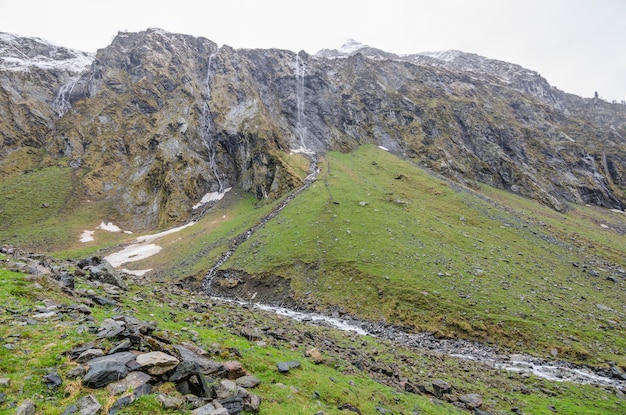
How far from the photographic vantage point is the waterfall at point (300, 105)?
402 feet

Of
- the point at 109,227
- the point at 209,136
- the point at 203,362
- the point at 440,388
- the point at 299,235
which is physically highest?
the point at 209,136

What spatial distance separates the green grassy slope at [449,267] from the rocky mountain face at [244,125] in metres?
34.4

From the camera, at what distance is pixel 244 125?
112750mm

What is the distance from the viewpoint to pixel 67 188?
328 ft

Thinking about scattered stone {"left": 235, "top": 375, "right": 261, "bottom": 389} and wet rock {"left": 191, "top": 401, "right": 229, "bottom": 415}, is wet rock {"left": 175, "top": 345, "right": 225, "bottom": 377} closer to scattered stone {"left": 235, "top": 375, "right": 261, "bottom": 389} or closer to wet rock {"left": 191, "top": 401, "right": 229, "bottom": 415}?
scattered stone {"left": 235, "top": 375, "right": 261, "bottom": 389}

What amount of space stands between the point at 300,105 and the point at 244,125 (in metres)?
35.2

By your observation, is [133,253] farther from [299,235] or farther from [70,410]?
[70,410]

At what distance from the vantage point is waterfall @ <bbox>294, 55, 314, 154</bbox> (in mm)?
122500

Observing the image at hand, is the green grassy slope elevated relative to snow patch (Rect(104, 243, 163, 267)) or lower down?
elevated

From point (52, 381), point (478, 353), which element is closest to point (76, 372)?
point (52, 381)

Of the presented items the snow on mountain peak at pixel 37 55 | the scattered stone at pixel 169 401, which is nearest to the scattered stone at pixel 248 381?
the scattered stone at pixel 169 401

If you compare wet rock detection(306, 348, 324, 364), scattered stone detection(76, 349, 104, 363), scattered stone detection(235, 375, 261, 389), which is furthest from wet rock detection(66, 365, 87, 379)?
wet rock detection(306, 348, 324, 364)

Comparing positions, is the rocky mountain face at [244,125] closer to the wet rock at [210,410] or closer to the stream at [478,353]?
A: the stream at [478,353]

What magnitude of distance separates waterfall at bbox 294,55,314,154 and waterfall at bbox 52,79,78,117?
302 ft
